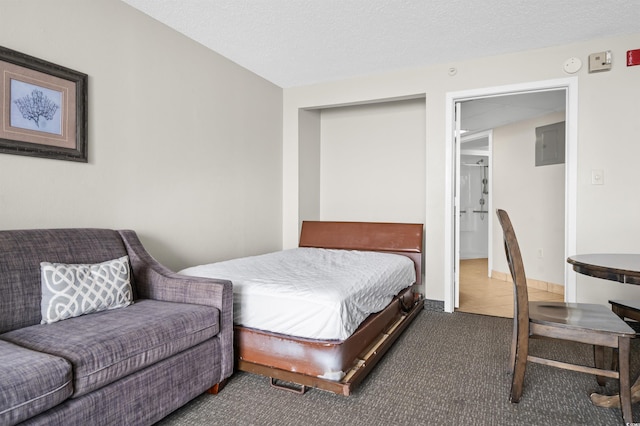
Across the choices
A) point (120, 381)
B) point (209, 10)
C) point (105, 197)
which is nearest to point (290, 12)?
point (209, 10)

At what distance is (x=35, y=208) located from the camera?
216cm

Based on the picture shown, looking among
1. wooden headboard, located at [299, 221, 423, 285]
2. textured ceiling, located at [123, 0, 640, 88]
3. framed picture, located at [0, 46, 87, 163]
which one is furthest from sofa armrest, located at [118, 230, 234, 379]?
wooden headboard, located at [299, 221, 423, 285]

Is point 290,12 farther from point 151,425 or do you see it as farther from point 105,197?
point 151,425

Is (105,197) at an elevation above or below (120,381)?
above

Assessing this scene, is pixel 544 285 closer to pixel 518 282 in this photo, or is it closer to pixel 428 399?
pixel 518 282

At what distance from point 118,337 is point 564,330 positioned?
2.02m

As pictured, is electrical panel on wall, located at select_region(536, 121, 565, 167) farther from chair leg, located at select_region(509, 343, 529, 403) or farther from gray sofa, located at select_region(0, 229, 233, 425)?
gray sofa, located at select_region(0, 229, 233, 425)

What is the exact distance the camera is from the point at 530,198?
4883mm

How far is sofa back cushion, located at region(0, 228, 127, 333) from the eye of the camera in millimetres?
1681

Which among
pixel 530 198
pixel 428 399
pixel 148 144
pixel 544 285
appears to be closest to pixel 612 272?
pixel 428 399

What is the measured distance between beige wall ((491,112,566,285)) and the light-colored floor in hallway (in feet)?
0.89

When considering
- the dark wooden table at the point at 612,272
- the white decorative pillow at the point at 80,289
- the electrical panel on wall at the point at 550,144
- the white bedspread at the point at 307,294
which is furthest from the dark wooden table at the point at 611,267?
the electrical panel on wall at the point at 550,144

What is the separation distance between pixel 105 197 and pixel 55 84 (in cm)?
74

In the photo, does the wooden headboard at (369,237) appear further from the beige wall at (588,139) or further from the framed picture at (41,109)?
the framed picture at (41,109)
